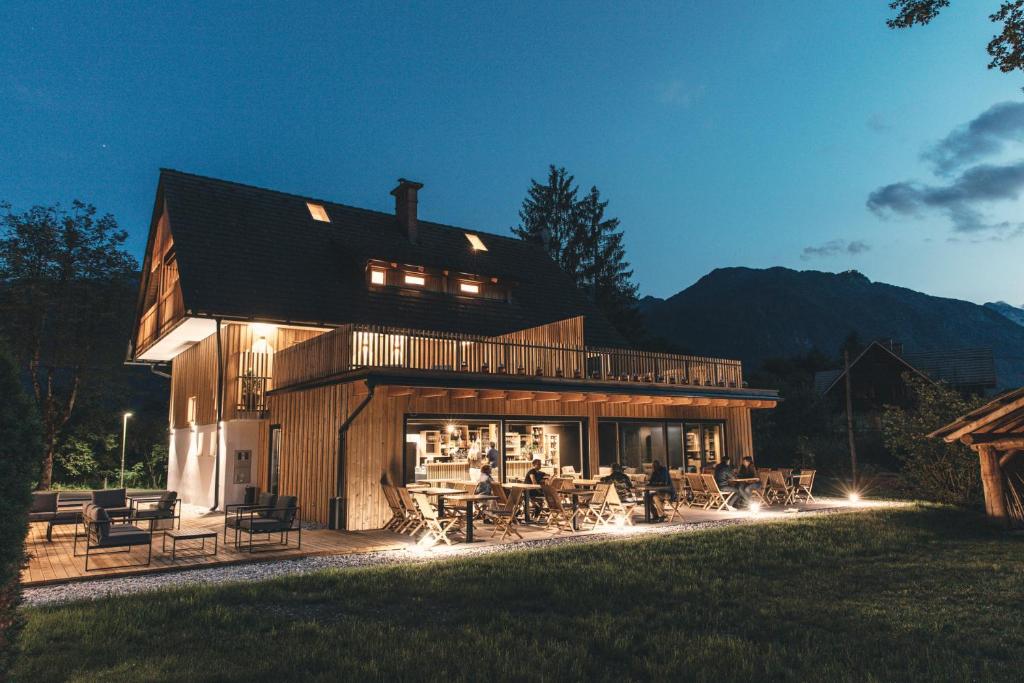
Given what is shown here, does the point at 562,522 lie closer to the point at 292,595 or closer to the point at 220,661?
the point at 292,595

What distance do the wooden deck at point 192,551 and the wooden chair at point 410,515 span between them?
0.25 meters

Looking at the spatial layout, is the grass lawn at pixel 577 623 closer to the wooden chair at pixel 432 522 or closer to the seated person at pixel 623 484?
the wooden chair at pixel 432 522

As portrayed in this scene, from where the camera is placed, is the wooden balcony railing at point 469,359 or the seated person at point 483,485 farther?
the wooden balcony railing at point 469,359

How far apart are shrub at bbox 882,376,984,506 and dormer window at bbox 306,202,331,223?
1651 centimetres

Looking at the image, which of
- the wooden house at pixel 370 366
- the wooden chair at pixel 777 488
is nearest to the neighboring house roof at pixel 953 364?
the wooden house at pixel 370 366

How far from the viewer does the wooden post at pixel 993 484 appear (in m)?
11.8

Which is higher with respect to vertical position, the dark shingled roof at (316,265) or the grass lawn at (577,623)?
the dark shingled roof at (316,265)

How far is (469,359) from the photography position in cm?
1462

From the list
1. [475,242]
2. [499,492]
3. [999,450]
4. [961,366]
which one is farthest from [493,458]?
[961,366]

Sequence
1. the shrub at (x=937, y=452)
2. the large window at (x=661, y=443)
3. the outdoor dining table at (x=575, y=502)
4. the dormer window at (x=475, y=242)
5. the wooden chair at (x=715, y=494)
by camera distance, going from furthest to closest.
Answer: the dormer window at (x=475, y=242)
the large window at (x=661, y=443)
the wooden chair at (x=715, y=494)
the shrub at (x=937, y=452)
the outdoor dining table at (x=575, y=502)

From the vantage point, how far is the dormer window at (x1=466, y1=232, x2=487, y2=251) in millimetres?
23953

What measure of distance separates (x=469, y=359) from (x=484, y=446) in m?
2.46

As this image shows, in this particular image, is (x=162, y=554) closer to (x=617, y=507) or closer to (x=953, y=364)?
(x=617, y=507)

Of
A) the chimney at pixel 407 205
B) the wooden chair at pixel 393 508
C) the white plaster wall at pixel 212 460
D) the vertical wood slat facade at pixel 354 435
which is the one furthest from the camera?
the chimney at pixel 407 205
